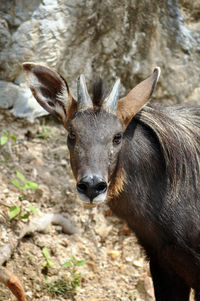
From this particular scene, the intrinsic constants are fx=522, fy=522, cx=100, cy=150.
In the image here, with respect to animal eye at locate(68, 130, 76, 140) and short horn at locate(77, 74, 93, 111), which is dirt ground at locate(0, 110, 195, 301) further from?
short horn at locate(77, 74, 93, 111)

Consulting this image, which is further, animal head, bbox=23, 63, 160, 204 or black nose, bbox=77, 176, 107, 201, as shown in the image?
animal head, bbox=23, 63, 160, 204

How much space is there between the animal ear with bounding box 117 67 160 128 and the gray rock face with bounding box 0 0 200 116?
3.07m

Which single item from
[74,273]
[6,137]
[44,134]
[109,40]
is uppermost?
[109,40]

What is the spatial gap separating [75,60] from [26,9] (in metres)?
1.22

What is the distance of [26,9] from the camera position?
8320 mm

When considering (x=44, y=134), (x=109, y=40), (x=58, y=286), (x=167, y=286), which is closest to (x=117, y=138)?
(x=167, y=286)

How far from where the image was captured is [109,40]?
909cm

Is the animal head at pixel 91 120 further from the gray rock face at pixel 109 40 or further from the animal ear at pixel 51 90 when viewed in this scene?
the gray rock face at pixel 109 40

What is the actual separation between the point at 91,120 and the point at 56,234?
2.75m

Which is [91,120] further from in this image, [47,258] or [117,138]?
[47,258]

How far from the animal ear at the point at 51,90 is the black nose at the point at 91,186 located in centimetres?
100

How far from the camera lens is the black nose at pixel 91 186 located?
17.1 ft

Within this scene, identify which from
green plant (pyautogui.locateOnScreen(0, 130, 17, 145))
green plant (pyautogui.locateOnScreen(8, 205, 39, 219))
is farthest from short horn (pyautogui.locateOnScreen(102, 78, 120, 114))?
green plant (pyautogui.locateOnScreen(0, 130, 17, 145))

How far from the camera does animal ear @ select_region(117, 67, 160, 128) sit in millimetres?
5797
